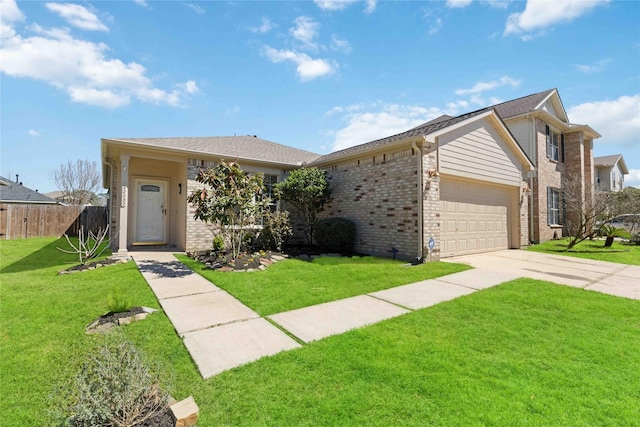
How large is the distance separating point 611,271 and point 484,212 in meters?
3.75

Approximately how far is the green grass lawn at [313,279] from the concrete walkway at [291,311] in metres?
Answer: 0.23

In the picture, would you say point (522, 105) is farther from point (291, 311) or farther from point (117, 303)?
point (117, 303)

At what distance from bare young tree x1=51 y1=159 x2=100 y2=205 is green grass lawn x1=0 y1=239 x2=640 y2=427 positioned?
29.9 meters

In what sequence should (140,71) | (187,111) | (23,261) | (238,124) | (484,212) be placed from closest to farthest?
(23,261) → (140,71) → (484,212) → (187,111) → (238,124)

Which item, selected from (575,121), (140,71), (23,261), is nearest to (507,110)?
(575,121)

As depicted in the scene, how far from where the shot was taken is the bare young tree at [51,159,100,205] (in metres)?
27.7

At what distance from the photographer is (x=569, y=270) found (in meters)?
7.05

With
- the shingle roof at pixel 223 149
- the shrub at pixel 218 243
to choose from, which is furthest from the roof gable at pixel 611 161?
the shrub at pixel 218 243

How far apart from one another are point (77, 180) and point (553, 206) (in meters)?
37.6

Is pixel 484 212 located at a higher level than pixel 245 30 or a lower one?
lower

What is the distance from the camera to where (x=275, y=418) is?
1973mm

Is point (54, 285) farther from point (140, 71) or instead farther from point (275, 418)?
point (140, 71)

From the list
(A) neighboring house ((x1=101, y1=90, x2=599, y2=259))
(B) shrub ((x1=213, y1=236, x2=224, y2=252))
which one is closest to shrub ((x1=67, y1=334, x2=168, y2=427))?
(A) neighboring house ((x1=101, y1=90, x2=599, y2=259))

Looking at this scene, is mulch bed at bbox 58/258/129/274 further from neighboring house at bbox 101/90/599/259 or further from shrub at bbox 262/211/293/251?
shrub at bbox 262/211/293/251
